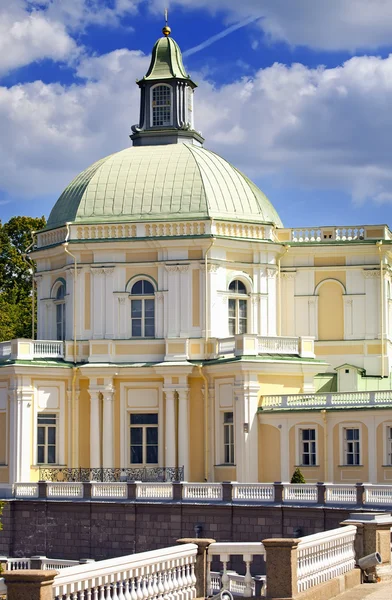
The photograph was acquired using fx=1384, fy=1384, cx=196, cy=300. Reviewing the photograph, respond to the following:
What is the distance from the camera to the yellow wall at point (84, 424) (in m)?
54.2

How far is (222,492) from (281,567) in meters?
22.5

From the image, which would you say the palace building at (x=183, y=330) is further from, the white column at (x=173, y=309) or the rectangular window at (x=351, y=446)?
the rectangular window at (x=351, y=446)

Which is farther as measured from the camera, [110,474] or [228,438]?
[110,474]

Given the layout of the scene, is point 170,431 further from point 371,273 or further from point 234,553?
point 234,553

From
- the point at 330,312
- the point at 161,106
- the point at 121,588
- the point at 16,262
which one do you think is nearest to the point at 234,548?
the point at 121,588

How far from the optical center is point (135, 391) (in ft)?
178

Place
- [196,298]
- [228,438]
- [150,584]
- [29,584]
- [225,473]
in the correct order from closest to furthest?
[29,584] < [150,584] < [225,473] < [228,438] < [196,298]

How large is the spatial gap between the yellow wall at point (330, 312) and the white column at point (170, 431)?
7.56 metres

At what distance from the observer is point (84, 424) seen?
54.4 meters

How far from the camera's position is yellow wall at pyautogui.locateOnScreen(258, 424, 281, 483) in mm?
50125

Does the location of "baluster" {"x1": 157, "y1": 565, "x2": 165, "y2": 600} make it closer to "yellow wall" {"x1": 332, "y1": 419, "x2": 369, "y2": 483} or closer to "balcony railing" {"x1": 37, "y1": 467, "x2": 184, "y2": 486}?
"yellow wall" {"x1": 332, "y1": 419, "x2": 369, "y2": 483}

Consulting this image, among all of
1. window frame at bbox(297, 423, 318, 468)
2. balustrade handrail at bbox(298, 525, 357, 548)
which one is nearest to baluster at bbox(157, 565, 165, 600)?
balustrade handrail at bbox(298, 525, 357, 548)

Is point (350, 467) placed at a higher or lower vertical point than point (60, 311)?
lower

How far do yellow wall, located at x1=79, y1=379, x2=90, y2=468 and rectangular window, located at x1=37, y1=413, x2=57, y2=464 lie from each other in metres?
1.06
